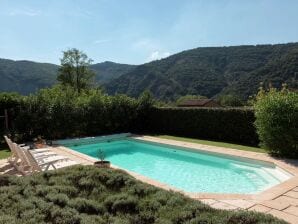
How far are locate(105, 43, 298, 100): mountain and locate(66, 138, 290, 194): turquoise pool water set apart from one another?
34902mm

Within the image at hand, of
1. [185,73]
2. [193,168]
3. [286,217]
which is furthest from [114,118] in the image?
[185,73]

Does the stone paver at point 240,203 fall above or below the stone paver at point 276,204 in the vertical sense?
below

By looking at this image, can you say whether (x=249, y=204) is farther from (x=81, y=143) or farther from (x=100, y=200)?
(x=81, y=143)

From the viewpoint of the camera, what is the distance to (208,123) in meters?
17.5

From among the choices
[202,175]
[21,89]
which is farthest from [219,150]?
[21,89]

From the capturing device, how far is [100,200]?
5770mm

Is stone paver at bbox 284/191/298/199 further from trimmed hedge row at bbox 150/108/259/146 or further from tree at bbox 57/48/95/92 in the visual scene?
tree at bbox 57/48/95/92

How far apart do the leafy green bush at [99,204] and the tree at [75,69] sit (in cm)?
4277

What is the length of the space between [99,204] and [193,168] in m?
7.44

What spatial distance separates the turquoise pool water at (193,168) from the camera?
386 inches

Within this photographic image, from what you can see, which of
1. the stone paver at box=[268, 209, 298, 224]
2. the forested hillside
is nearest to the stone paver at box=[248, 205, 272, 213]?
the stone paver at box=[268, 209, 298, 224]

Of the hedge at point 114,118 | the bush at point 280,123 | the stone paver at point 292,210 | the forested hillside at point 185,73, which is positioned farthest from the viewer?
the forested hillside at point 185,73

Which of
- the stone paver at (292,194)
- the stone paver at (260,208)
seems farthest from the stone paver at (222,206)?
the stone paver at (292,194)

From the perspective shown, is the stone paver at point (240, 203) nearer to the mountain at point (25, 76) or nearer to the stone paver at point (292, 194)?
the stone paver at point (292, 194)
